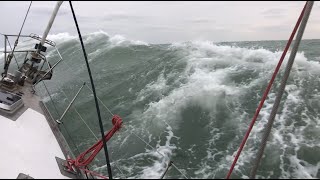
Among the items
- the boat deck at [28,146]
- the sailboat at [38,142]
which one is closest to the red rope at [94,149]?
the sailboat at [38,142]

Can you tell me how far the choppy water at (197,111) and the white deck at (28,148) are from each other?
2621 millimetres

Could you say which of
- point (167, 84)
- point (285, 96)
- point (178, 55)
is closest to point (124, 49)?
point (178, 55)

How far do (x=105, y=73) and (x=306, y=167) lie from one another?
15698mm

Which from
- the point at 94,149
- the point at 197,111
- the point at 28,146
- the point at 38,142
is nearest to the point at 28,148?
the point at 28,146

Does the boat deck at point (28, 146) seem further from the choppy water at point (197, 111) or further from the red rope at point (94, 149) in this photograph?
the choppy water at point (197, 111)

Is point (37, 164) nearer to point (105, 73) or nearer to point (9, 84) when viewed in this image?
point (9, 84)

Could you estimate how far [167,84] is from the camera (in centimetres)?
1898

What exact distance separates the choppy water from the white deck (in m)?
2.62

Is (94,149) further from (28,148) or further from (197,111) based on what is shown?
(197,111)

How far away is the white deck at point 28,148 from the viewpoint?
736 centimetres

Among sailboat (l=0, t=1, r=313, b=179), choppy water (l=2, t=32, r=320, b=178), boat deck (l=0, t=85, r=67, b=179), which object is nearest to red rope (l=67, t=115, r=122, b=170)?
sailboat (l=0, t=1, r=313, b=179)

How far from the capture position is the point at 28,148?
27.6 ft

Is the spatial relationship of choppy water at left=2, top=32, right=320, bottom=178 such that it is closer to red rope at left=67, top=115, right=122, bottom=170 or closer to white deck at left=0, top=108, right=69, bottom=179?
white deck at left=0, top=108, right=69, bottom=179

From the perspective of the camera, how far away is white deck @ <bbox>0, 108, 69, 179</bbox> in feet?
24.2
